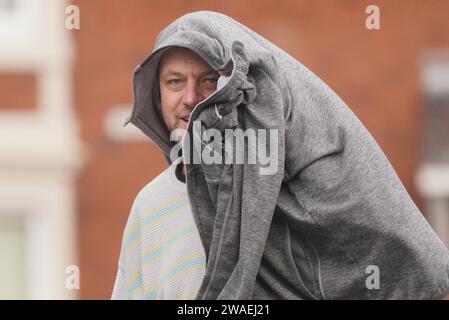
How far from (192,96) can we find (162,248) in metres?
0.36

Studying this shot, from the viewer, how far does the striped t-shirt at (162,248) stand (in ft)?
12.2

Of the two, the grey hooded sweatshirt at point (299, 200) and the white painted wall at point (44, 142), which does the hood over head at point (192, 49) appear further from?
the white painted wall at point (44, 142)

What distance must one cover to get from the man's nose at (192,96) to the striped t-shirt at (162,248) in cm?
15

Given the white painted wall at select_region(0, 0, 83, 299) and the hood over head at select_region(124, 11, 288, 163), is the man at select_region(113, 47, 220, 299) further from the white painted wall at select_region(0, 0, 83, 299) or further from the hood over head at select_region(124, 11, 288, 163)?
the white painted wall at select_region(0, 0, 83, 299)

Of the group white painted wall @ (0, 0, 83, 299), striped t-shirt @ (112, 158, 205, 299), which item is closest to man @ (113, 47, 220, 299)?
striped t-shirt @ (112, 158, 205, 299)

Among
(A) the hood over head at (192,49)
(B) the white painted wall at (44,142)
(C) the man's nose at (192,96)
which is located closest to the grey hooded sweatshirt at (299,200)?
(A) the hood over head at (192,49)

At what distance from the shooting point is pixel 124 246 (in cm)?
391

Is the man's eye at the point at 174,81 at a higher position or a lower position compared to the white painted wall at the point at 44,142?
higher

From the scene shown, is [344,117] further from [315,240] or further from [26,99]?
[26,99]

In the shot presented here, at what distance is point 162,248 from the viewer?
12.4 feet
